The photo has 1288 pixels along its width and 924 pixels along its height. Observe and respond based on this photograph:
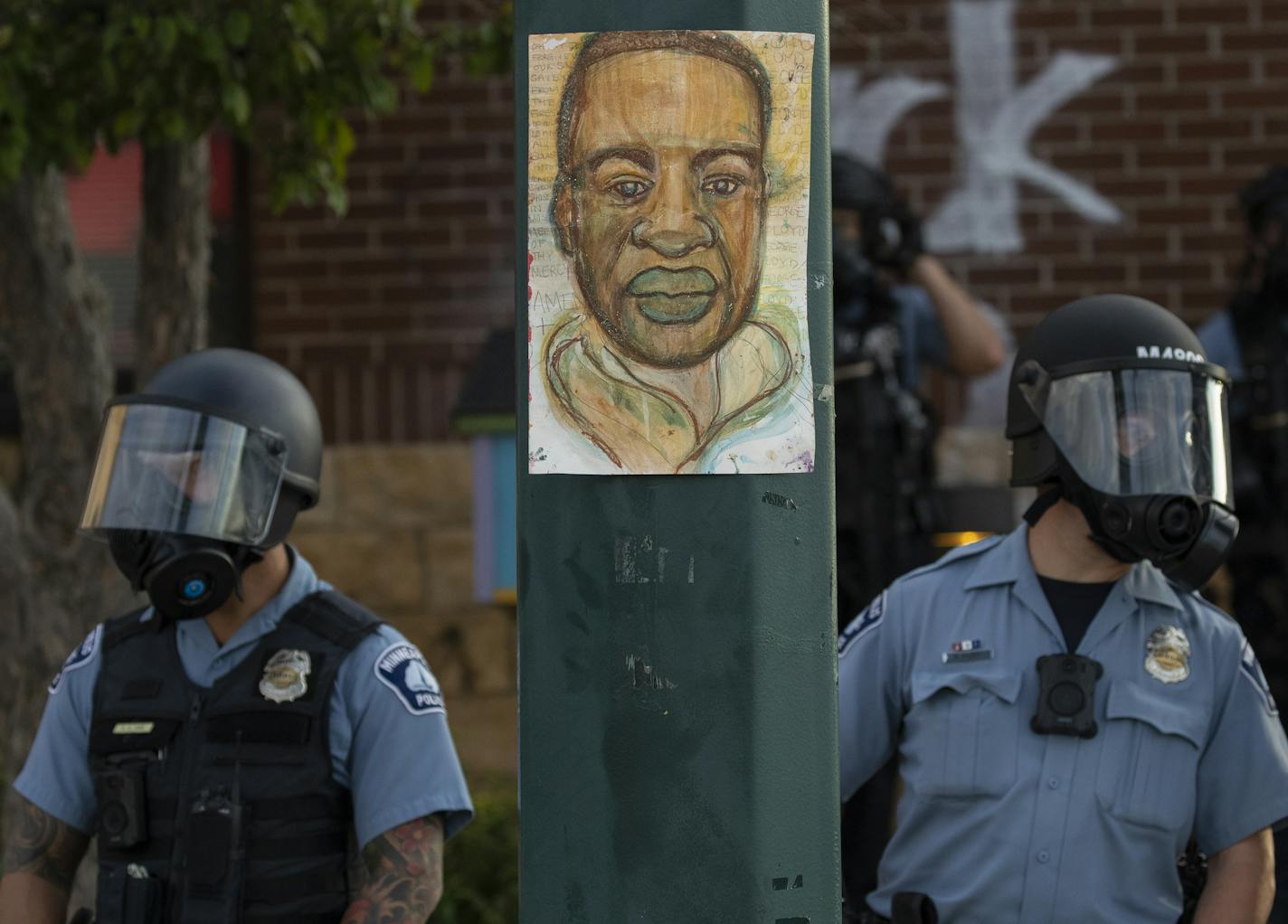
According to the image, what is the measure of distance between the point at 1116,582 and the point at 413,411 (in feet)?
14.8

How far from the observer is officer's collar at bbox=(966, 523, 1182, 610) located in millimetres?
3215

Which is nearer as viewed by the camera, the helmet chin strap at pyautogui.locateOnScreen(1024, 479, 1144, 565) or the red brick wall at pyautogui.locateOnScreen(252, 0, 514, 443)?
the helmet chin strap at pyautogui.locateOnScreen(1024, 479, 1144, 565)

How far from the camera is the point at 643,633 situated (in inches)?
77.6

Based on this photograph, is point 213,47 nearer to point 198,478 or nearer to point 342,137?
point 342,137

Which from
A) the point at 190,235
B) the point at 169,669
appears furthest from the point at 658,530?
the point at 190,235

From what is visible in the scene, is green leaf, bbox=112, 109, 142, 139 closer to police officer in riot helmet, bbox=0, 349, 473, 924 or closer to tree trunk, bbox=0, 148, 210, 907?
tree trunk, bbox=0, 148, 210, 907

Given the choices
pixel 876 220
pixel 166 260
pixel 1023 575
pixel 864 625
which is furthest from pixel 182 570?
pixel 876 220

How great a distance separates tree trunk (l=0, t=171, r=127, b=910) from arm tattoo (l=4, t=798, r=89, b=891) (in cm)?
181

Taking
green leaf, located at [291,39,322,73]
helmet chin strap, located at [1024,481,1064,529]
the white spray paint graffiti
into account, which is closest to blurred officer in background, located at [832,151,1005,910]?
the white spray paint graffiti

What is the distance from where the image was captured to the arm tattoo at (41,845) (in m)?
3.26

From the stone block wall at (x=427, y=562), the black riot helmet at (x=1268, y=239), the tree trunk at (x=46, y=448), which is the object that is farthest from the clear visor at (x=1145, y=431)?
the stone block wall at (x=427, y=562)

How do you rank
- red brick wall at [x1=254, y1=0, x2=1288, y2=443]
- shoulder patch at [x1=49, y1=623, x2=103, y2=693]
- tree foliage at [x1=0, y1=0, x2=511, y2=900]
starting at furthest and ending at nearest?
1. red brick wall at [x1=254, y1=0, x2=1288, y2=443]
2. tree foliage at [x1=0, y1=0, x2=511, y2=900]
3. shoulder patch at [x1=49, y1=623, x2=103, y2=693]

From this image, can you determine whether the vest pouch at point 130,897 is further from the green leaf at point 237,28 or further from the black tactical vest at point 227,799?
the green leaf at point 237,28

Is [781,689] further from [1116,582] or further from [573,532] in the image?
[1116,582]
